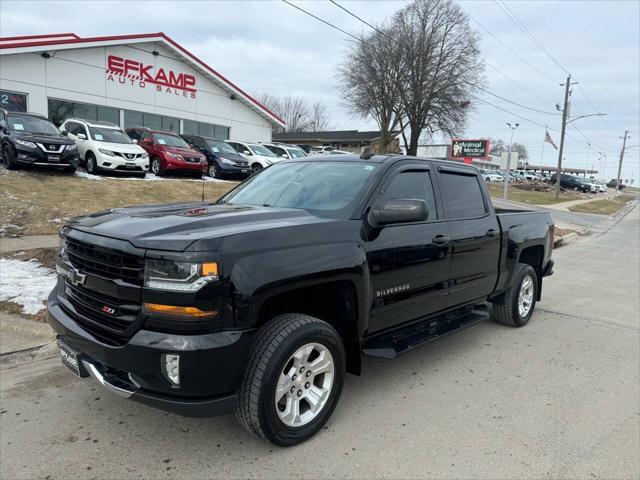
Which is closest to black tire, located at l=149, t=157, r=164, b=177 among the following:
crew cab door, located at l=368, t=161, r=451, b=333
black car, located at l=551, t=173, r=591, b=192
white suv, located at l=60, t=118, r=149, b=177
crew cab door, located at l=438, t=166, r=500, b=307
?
white suv, located at l=60, t=118, r=149, b=177

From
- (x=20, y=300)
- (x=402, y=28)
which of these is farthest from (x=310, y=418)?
(x=402, y=28)

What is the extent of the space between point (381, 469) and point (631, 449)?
5.67 ft

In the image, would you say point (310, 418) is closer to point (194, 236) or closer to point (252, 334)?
point (252, 334)

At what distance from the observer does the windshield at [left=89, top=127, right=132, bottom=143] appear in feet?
52.1

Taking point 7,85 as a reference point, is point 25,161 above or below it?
below

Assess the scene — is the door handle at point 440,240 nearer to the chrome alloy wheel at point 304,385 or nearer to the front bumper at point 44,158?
the chrome alloy wheel at point 304,385

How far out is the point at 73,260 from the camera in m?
3.14

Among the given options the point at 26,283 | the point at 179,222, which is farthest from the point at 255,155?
the point at 179,222

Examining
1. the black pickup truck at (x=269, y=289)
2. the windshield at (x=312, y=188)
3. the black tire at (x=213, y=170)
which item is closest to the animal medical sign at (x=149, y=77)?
the black tire at (x=213, y=170)

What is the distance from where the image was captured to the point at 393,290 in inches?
144

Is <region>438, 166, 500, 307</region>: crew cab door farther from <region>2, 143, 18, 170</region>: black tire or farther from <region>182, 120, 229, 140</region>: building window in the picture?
<region>182, 120, 229, 140</region>: building window

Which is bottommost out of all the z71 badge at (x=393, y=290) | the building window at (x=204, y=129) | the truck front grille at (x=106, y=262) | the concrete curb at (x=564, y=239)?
the concrete curb at (x=564, y=239)

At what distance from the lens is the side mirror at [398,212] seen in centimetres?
343

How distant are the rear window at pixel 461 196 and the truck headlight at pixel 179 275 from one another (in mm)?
2557
